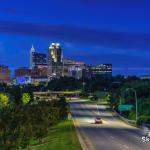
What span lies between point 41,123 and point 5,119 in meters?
26.0

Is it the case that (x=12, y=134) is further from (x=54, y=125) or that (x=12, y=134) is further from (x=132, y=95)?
(x=132, y=95)

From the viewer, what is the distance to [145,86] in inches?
6781

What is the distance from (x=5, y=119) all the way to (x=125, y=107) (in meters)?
104

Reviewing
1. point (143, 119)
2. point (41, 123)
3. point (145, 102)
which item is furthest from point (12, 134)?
point (145, 102)

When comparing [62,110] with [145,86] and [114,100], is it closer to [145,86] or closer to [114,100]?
[145,86]

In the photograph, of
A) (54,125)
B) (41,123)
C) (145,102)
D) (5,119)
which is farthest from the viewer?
(145,102)

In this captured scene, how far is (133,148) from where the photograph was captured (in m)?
54.6

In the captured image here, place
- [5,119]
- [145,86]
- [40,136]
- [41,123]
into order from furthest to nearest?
[145,86], [41,123], [40,136], [5,119]

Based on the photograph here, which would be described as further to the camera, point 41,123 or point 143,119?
point 143,119

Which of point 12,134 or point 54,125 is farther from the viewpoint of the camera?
point 54,125

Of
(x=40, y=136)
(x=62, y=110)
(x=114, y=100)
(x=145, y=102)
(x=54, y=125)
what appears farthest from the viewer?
(x=114, y=100)

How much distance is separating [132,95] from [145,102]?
2851 cm

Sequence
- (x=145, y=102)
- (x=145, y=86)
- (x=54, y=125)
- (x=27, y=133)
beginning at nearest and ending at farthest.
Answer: (x=27, y=133) < (x=54, y=125) < (x=145, y=102) < (x=145, y=86)

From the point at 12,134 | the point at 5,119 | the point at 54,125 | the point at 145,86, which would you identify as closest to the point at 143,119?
the point at 54,125
